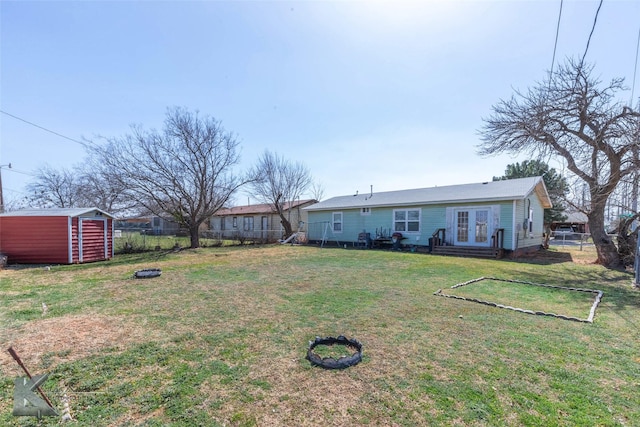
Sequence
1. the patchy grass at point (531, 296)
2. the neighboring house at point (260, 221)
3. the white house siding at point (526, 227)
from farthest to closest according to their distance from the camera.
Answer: the neighboring house at point (260, 221) < the white house siding at point (526, 227) < the patchy grass at point (531, 296)

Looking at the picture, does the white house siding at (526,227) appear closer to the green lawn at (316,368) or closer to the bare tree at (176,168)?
the green lawn at (316,368)

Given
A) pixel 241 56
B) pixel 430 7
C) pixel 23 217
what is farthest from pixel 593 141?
pixel 23 217

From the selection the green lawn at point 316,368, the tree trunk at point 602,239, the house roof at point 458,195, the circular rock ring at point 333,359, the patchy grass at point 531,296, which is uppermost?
the house roof at point 458,195

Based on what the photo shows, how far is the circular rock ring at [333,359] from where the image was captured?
2.79 metres

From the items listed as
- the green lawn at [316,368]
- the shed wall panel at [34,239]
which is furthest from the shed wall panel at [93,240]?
the green lawn at [316,368]

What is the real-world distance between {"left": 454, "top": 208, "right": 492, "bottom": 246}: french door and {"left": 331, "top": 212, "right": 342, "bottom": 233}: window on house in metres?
6.80

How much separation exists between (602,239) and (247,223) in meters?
23.5

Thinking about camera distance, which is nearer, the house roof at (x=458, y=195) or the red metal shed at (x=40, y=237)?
the red metal shed at (x=40, y=237)

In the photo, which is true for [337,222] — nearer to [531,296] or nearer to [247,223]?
[247,223]

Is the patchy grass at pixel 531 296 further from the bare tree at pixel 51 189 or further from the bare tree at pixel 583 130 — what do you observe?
the bare tree at pixel 51 189

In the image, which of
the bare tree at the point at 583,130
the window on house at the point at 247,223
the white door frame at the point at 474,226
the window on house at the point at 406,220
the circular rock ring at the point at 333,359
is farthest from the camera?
the window on house at the point at 247,223

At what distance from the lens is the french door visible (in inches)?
491

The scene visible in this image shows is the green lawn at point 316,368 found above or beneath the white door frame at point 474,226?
beneath

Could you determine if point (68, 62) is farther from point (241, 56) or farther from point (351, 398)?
point (351, 398)
